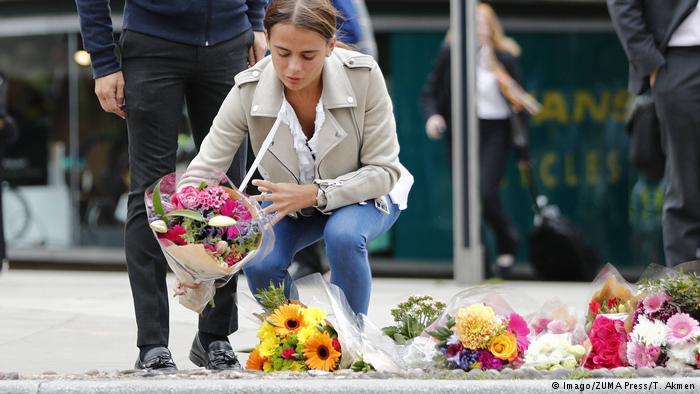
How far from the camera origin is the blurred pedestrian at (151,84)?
512 centimetres

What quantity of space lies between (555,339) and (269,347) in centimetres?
92

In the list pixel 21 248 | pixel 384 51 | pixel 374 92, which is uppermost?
pixel 374 92

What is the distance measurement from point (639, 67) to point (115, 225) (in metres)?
6.80

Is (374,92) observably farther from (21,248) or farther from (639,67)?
(21,248)

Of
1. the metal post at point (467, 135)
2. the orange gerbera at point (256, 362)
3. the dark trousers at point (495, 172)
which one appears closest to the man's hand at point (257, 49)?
the orange gerbera at point (256, 362)

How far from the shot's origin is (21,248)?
12.6m

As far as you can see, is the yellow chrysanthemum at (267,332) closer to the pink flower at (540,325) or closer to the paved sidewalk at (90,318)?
the paved sidewalk at (90,318)

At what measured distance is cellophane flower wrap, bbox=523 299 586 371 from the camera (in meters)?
4.73

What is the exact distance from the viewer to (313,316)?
483 cm

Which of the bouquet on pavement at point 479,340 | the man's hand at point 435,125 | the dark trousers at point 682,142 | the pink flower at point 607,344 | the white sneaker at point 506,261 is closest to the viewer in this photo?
the bouquet on pavement at point 479,340

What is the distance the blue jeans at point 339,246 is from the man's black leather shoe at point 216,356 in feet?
0.74

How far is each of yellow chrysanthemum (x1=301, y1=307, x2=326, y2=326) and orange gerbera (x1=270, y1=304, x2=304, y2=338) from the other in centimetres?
2

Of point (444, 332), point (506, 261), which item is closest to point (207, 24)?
point (444, 332)

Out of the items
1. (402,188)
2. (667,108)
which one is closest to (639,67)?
(667,108)
